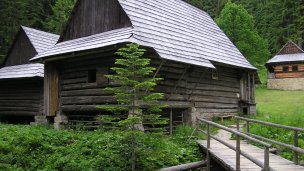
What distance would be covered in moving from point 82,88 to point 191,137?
4.95 meters

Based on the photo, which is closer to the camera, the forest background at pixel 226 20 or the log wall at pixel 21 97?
the log wall at pixel 21 97

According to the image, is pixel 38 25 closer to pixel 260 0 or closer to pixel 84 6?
pixel 84 6

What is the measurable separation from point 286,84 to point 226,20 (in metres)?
8.35

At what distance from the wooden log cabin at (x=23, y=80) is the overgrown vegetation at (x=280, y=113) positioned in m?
11.1

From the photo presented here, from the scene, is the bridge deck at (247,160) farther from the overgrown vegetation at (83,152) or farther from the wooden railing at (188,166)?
the overgrown vegetation at (83,152)

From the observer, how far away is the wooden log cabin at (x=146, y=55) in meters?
12.8

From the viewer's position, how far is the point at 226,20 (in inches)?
1264

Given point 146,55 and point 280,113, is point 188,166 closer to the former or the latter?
point 146,55

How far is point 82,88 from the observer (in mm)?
14148

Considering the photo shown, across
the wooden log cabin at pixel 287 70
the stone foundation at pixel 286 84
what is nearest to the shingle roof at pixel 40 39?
the stone foundation at pixel 286 84

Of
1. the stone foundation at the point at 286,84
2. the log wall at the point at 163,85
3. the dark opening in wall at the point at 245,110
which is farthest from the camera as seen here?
the stone foundation at the point at 286,84

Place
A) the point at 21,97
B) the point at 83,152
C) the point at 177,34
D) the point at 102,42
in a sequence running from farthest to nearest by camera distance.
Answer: the point at 21,97
the point at 177,34
the point at 102,42
the point at 83,152

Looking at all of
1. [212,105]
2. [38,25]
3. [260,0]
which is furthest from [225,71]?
[260,0]

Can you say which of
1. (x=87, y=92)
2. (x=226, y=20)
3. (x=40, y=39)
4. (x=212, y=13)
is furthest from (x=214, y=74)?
(x=212, y=13)
